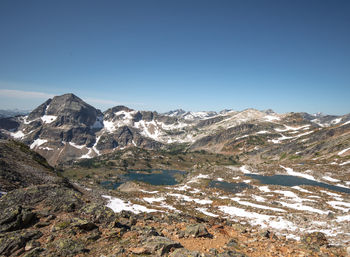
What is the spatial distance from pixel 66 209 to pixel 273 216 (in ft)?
126

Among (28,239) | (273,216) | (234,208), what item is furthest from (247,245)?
(234,208)

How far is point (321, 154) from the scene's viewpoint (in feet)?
547

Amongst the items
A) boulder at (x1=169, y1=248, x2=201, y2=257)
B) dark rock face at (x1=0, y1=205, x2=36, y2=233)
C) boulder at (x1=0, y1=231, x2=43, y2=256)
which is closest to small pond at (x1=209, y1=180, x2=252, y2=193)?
boulder at (x1=169, y1=248, x2=201, y2=257)

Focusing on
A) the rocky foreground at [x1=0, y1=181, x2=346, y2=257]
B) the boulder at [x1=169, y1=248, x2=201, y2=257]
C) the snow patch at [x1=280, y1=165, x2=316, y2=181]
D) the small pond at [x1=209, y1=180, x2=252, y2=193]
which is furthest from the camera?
the snow patch at [x1=280, y1=165, x2=316, y2=181]

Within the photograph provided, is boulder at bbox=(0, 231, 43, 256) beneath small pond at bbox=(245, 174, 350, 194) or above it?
above

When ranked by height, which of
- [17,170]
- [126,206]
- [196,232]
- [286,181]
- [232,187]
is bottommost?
[232,187]

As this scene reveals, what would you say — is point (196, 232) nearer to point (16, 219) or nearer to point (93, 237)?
point (93, 237)

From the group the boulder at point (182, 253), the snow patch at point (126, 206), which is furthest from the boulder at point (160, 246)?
the snow patch at point (126, 206)

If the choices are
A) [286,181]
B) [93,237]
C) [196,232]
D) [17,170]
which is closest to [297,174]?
[286,181]

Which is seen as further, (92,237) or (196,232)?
(196,232)

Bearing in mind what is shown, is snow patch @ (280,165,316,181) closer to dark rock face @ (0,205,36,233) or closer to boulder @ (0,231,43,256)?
dark rock face @ (0,205,36,233)

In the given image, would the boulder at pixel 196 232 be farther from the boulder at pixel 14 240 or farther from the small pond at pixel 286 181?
the small pond at pixel 286 181

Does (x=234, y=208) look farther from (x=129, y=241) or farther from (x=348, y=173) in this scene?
(x=348, y=173)

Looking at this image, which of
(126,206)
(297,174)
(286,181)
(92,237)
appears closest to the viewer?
(92,237)
